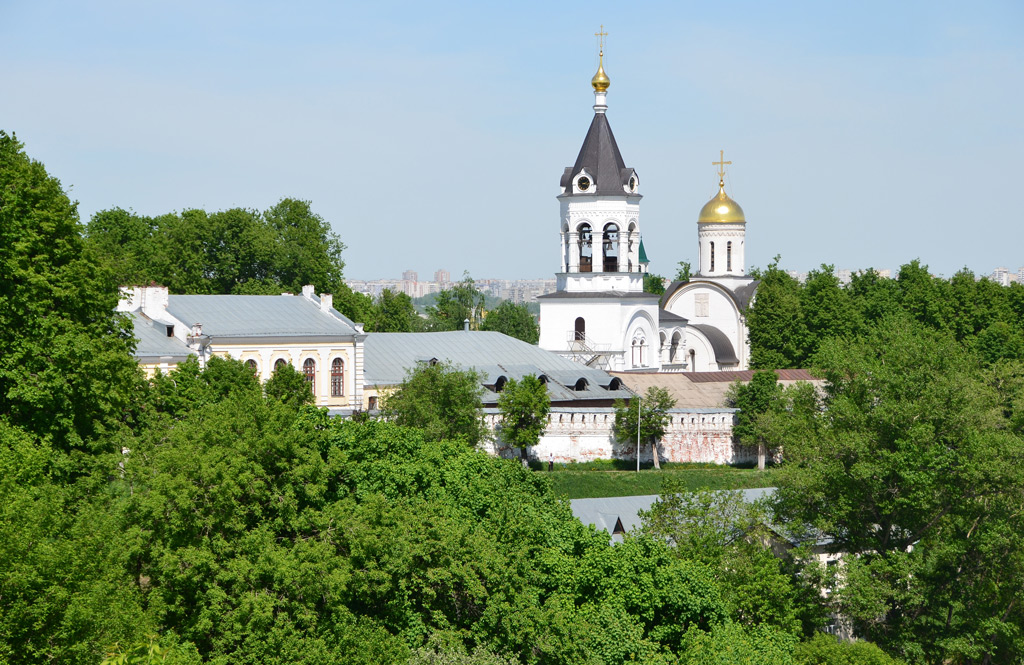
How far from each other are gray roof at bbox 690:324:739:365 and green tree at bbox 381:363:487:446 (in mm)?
23190

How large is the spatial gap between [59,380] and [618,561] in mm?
9764

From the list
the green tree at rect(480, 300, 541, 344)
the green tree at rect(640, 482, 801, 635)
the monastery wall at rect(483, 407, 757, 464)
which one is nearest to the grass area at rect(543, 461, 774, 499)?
the monastery wall at rect(483, 407, 757, 464)

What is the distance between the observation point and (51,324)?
2597 cm

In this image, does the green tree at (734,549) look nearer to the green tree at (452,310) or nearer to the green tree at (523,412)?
the green tree at (523,412)

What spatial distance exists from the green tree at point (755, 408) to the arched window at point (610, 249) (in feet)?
25.4

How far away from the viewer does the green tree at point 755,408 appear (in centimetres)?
5041

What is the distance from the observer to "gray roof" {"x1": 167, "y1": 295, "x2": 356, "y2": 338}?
46.2m

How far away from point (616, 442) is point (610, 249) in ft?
31.3

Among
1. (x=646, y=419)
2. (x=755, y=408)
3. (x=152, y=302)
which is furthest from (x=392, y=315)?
(x=152, y=302)

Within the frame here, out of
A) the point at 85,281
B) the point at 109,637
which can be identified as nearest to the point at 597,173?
the point at 85,281

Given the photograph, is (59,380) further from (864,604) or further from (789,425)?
(789,425)

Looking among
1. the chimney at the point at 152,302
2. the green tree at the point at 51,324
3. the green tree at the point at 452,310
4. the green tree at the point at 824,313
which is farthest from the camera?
the green tree at the point at 452,310

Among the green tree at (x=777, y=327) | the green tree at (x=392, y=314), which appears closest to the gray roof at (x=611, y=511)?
the green tree at (x=777, y=327)

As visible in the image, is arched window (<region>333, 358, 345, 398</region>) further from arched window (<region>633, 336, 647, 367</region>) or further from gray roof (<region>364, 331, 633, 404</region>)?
arched window (<region>633, 336, 647, 367</region>)
